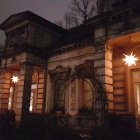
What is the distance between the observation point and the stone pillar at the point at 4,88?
17.4 m

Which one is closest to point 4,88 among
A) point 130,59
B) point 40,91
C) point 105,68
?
point 40,91

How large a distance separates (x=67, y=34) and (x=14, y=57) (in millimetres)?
5089

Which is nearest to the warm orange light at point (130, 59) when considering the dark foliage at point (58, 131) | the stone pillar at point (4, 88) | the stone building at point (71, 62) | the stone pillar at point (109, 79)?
the stone building at point (71, 62)

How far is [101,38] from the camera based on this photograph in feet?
37.3

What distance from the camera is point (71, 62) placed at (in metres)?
14.6

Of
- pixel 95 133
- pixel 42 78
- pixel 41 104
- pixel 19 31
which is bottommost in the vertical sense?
pixel 95 133

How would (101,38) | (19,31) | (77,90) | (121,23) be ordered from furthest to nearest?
(19,31)
(77,90)
(101,38)
(121,23)

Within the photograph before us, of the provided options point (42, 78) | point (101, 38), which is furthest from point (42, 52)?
point (101, 38)

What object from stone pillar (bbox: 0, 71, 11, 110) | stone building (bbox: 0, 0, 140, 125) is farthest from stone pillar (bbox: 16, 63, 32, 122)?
stone pillar (bbox: 0, 71, 11, 110)

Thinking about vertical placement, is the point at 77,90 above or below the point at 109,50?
below

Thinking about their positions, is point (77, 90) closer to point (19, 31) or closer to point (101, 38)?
point (101, 38)

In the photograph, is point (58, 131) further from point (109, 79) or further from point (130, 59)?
point (130, 59)

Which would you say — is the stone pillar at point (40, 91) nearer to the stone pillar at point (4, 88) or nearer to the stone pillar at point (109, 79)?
the stone pillar at point (4, 88)

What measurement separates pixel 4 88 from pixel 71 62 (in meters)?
6.69
